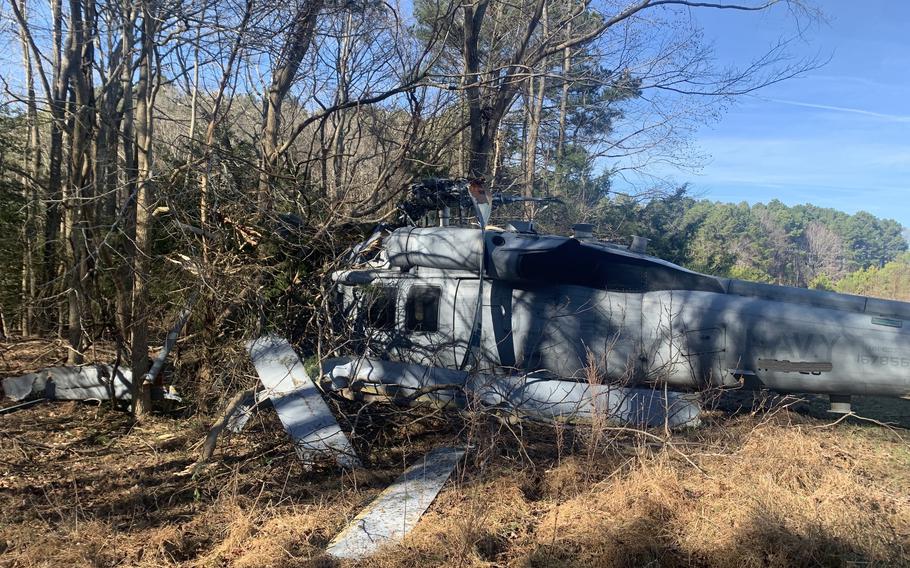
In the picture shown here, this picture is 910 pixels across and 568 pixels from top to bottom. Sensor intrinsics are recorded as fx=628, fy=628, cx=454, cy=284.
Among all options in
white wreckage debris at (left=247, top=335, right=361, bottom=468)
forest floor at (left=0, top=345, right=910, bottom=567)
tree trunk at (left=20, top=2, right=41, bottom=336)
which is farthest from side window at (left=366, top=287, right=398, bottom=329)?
tree trunk at (left=20, top=2, right=41, bottom=336)

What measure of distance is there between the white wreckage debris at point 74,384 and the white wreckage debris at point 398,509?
346cm

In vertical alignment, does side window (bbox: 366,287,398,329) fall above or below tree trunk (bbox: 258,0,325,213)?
below

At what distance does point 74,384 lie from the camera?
22.4 ft

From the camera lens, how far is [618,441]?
5684mm

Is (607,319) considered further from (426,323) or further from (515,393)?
(426,323)

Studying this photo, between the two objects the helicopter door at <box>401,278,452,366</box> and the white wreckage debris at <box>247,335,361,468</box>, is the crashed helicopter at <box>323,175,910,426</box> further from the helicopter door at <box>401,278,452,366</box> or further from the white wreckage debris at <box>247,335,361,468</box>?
the white wreckage debris at <box>247,335,361,468</box>

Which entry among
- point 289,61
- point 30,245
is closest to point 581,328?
point 289,61

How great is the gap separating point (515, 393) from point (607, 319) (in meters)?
1.32

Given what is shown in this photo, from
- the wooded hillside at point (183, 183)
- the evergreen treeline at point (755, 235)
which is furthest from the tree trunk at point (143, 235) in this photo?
the evergreen treeline at point (755, 235)

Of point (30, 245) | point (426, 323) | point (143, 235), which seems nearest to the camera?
point (143, 235)

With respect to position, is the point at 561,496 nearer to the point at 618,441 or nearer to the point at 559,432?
the point at 559,432

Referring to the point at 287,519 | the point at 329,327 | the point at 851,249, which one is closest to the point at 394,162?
the point at 329,327

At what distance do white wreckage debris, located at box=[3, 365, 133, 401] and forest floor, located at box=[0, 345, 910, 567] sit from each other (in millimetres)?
410

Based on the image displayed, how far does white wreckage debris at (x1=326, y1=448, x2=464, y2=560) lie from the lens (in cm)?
401
